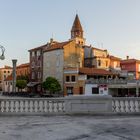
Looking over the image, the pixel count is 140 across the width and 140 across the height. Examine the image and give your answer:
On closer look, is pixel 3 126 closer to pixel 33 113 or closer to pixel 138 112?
pixel 33 113

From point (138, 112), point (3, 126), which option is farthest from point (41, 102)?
point (138, 112)

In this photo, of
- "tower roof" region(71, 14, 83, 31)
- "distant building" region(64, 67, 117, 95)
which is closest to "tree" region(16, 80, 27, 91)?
"distant building" region(64, 67, 117, 95)

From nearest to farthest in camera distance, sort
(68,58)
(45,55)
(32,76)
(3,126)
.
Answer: (3,126) < (68,58) < (45,55) < (32,76)

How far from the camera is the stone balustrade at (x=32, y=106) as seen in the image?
1234cm

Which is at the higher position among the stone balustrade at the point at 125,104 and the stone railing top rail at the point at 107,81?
the stone railing top rail at the point at 107,81

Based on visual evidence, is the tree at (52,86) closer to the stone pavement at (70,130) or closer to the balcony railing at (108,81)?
the balcony railing at (108,81)

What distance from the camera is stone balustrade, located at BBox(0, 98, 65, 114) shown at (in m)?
12.3

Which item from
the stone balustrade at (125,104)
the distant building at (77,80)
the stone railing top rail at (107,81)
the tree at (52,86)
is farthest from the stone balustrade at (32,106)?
the distant building at (77,80)

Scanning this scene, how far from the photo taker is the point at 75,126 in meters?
A: 9.42

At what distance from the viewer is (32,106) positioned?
1274cm

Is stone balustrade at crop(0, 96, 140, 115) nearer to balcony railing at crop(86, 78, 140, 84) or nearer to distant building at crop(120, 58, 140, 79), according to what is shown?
balcony railing at crop(86, 78, 140, 84)

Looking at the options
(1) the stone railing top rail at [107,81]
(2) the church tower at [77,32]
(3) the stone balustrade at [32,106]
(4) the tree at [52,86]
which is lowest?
(3) the stone balustrade at [32,106]

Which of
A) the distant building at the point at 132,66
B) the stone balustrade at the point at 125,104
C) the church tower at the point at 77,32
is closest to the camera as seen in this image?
the stone balustrade at the point at 125,104

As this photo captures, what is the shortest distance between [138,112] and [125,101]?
72cm
